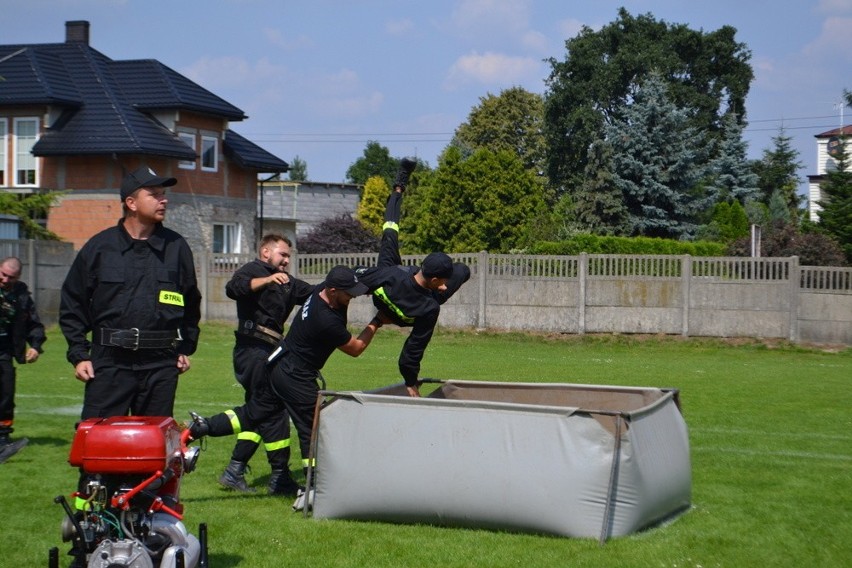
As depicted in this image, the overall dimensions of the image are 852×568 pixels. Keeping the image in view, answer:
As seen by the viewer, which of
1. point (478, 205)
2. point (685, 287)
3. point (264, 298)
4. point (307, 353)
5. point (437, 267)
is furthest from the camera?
point (478, 205)

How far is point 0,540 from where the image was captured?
25.6 ft

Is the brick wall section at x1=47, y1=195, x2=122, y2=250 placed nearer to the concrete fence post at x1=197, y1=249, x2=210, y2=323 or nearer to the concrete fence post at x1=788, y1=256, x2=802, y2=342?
the concrete fence post at x1=197, y1=249, x2=210, y2=323

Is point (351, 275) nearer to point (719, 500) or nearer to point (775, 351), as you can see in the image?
point (719, 500)

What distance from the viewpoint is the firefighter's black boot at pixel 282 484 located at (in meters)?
9.39

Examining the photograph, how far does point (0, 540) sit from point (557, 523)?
12.5ft

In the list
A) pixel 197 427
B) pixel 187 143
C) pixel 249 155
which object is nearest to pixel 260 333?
pixel 197 427

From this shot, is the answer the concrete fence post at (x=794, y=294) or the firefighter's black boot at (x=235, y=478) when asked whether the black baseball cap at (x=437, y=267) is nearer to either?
the firefighter's black boot at (x=235, y=478)

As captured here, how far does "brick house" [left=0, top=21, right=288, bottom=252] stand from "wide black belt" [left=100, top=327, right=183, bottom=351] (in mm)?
33987

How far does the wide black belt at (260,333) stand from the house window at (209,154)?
35.1 meters

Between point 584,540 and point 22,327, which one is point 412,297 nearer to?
point 584,540

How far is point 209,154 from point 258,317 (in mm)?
35573

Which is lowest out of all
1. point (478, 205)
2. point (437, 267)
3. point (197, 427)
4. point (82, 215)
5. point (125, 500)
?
point (125, 500)

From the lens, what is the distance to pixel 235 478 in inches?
378

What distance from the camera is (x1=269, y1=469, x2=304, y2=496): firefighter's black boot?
9.39 metres
